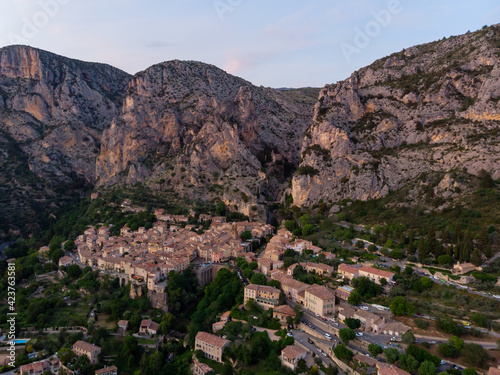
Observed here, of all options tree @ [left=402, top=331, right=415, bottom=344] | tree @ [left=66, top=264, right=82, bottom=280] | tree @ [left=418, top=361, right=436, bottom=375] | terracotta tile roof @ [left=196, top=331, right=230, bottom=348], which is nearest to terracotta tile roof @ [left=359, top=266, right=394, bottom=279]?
tree @ [left=402, top=331, right=415, bottom=344]

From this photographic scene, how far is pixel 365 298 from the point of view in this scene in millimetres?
33531

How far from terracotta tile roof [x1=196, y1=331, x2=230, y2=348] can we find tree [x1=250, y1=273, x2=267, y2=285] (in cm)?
808

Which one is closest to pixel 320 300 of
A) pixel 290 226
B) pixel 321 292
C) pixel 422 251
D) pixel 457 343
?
pixel 321 292

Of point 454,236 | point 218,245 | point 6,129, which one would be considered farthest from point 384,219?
point 6,129

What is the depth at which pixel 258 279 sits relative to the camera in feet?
124

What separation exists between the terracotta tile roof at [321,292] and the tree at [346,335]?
4464 mm

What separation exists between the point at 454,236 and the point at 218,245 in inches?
1192

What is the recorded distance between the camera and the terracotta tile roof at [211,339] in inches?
1188

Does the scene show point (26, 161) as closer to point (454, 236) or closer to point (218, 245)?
point (218, 245)

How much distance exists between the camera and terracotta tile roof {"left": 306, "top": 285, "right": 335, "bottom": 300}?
104 ft

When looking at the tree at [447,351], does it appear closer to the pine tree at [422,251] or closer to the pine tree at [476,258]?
the pine tree at [476,258]

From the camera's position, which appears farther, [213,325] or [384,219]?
[384,219]

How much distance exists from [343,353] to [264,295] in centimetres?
1104

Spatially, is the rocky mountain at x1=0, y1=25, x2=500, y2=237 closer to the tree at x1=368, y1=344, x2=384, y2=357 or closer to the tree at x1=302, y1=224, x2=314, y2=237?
the tree at x1=302, y1=224, x2=314, y2=237
